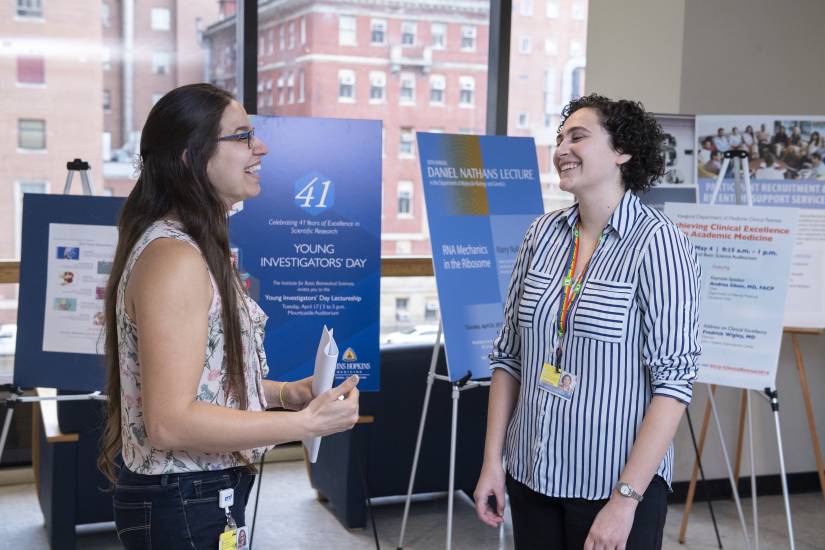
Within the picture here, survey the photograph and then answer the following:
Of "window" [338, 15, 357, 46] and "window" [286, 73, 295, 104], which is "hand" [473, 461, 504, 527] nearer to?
"window" [286, 73, 295, 104]

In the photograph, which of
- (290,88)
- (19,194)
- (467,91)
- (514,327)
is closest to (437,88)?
(467,91)

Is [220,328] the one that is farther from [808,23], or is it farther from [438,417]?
[808,23]

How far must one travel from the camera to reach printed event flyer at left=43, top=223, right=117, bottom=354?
3.23m

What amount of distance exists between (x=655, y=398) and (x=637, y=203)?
422 millimetres

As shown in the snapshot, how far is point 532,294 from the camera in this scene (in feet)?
6.33

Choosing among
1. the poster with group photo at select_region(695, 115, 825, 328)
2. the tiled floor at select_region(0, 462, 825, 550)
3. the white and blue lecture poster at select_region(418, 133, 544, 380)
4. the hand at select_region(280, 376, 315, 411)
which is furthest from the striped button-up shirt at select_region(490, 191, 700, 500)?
the poster with group photo at select_region(695, 115, 825, 328)

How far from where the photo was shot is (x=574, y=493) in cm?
182

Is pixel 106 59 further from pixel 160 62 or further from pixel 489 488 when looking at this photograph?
pixel 489 488

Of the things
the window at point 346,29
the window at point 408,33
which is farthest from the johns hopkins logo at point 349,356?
the window at point 408,33

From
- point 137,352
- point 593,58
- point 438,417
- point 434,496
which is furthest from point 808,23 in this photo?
point 137,352

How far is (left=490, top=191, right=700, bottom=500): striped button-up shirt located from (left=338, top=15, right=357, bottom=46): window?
138 inches

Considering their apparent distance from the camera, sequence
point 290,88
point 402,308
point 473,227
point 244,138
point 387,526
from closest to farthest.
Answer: point 244,138 < point 473,227 < point 387,526 < point 290,88 < point 402,308

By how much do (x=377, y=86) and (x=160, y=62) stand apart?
124 centimetres

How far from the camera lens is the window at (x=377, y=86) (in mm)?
5152
